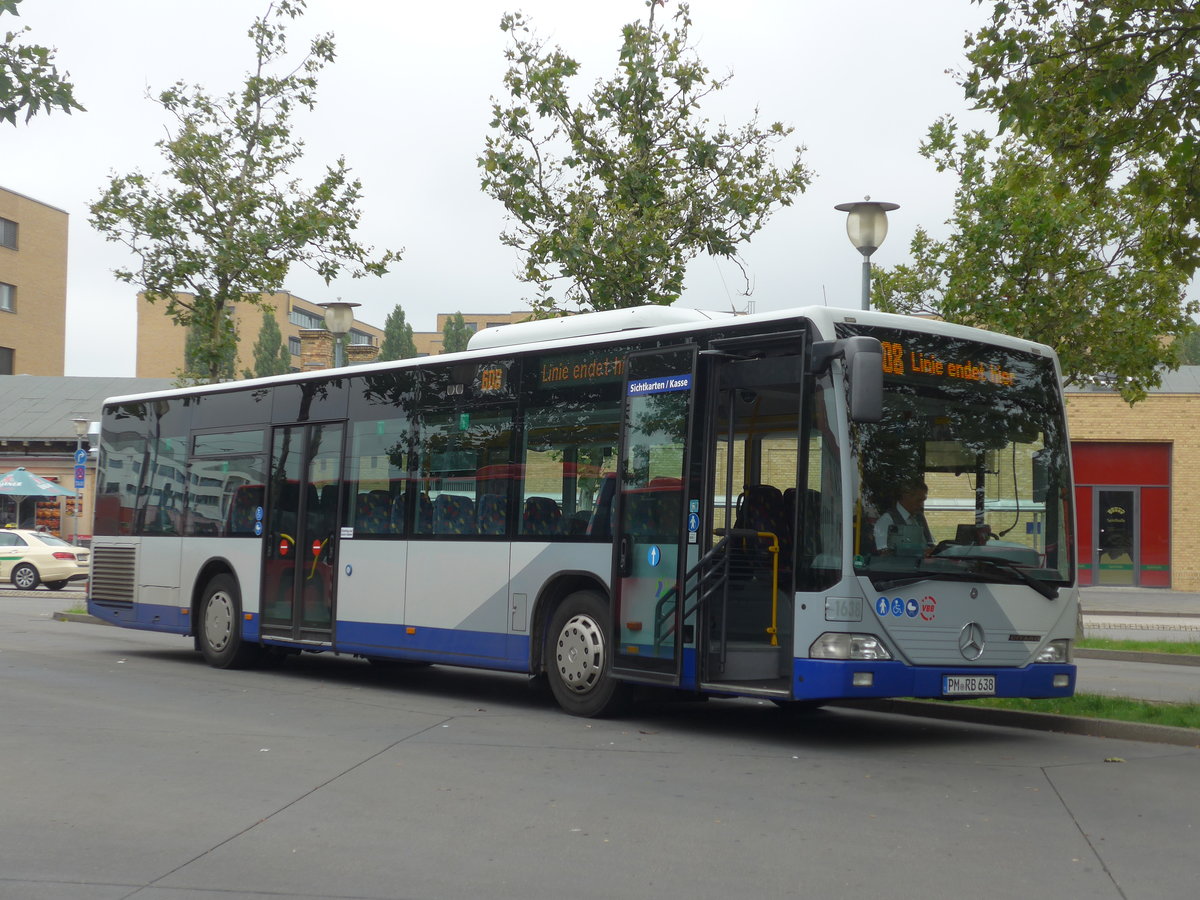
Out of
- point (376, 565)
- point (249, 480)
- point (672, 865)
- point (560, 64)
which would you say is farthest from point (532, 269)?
point (672, 865)

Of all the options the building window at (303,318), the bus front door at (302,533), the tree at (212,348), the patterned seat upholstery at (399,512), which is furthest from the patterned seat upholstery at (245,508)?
the building window at (303,318)

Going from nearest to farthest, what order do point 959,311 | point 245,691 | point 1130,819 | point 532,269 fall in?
point 1130,819 → point 245,691 → point 532,269 → point 959,311

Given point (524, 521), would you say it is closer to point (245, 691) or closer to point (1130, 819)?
point (245, 691)

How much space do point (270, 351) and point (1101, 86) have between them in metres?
76.9

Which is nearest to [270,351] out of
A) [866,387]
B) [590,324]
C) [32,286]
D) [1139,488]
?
[32,286]

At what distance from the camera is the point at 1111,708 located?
453 inches

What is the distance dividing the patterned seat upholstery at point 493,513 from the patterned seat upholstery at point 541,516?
278 mm

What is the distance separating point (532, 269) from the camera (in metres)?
19.0

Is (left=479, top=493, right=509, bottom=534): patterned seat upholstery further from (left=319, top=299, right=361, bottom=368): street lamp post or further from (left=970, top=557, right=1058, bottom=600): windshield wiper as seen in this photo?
(left=319, top=299, right=361, bottom=368): street lamp post

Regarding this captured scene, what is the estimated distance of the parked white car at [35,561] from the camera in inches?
1398

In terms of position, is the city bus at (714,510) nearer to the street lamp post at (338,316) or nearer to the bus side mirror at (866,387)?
the bus side mirror at (866,387)

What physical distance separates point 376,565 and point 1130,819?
7902mm

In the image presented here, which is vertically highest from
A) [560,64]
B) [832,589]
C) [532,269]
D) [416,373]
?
[560,64]

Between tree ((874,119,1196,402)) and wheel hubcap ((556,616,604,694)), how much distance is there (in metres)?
12.2
